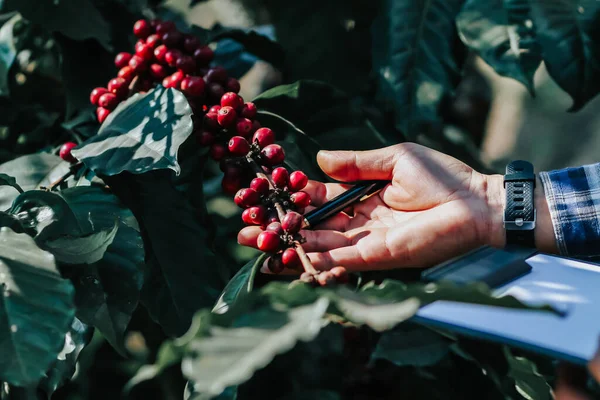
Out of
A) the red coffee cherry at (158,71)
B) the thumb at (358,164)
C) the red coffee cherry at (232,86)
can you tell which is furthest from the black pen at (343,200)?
the red coffee cherry at (158,71)

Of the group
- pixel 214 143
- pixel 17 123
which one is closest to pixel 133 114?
pixel 214 143

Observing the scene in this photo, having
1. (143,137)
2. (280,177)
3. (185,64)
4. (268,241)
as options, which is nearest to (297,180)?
(280,177)

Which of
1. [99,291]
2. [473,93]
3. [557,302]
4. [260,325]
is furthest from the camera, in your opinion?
[473,93]

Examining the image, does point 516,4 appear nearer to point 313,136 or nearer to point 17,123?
point 313,136

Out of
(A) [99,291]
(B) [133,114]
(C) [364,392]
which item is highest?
(B) [133,114]

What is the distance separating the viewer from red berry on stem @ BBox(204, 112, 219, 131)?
0.99 metres

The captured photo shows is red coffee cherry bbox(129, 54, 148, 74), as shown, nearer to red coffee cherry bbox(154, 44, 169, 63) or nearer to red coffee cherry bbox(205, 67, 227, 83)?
red coffee cherry bbox(154, 44, 169, 63)

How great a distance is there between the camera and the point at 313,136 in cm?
114

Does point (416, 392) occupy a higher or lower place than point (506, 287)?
lower

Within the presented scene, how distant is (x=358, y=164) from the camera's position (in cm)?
105

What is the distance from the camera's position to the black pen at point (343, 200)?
980 mm

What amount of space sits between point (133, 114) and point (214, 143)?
131 millimetres

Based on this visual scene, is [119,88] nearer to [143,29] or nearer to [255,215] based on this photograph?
[143,29]

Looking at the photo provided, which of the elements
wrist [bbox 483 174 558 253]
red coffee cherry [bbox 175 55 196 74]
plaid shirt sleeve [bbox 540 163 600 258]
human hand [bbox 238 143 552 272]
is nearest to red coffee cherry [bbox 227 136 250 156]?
human hand [bbox 238 143 552 272]
